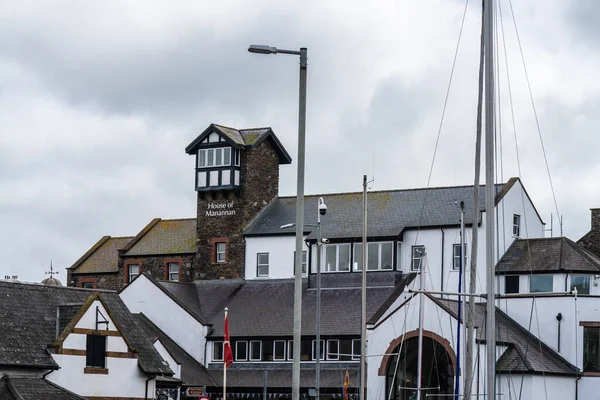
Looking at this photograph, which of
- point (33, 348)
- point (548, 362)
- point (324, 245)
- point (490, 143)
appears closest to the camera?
point (490, 143)

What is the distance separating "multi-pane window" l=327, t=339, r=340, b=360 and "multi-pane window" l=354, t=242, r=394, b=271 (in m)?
5.55

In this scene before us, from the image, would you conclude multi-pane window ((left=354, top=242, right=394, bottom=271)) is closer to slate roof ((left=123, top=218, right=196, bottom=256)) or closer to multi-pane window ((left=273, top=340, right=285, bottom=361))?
multi-pane window ((left=273, top=340, right=285, bottom=361))

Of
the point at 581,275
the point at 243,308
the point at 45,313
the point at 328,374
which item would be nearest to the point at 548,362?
the point at 581,275

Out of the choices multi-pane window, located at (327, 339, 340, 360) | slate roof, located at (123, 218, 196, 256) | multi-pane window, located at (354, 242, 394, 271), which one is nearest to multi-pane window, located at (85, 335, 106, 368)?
multi-pane window, located at (327, 339, 340, 360)

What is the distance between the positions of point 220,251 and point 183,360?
10717 mm

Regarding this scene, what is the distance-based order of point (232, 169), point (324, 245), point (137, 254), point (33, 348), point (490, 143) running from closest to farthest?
point (490, 143) → point (33, 348) → point (324, 245) → point (232, 169) → point (137, 254)

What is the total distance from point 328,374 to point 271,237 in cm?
1236

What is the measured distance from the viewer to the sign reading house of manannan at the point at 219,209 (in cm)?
8538

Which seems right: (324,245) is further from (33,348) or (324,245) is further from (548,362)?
(33,348)

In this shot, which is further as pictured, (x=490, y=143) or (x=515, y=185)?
(x=515, y=185)

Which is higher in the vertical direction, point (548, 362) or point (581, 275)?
point (581, 275)

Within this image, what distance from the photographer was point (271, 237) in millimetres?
82625

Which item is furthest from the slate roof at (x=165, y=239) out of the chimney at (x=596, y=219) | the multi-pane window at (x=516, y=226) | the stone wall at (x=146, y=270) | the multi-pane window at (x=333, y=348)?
the chimney at (x=596, y=219)

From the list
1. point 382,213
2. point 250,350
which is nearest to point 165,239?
point 250,350
